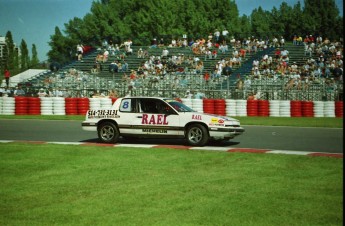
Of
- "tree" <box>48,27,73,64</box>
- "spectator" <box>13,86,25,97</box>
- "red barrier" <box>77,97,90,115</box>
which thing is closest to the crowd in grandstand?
"spectator" <box>13,86,25,97</box>

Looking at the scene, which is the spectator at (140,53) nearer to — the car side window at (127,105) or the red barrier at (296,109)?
the red barrier at (296,109)

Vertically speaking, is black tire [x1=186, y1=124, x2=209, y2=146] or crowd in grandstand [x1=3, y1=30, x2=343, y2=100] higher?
crowd in grandstand [x1=3, y1=30, x2=343, y2=100]

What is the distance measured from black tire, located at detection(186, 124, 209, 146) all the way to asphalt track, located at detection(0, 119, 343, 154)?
0.36m

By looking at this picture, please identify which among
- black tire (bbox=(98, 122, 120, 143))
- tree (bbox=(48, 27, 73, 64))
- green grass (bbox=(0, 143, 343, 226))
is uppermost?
tree (bbox=(48, 27, 73, 64))

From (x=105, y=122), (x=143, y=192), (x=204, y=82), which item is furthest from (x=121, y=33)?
(x=143, y=192)

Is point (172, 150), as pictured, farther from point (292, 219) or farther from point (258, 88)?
point (258, 88)

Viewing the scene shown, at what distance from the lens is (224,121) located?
13203 millimetres

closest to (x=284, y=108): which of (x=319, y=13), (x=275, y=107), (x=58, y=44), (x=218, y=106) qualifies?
(x=275, y=107)

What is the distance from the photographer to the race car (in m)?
13.2

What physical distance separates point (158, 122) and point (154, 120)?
123mm

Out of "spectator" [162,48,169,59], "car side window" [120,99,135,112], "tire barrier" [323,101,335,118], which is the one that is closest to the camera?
"car side window" [120,99,135,112]

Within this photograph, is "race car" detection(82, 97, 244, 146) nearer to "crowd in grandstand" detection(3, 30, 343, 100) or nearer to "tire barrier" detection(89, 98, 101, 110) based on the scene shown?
"tire barrier" detection(89, 98, 101, 110)

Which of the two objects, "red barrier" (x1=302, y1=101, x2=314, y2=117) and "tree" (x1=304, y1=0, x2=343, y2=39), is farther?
"tree" (x1=304, y1=0, x2=343, y2=39)

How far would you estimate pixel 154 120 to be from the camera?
1362 cm
